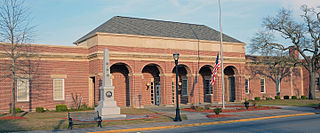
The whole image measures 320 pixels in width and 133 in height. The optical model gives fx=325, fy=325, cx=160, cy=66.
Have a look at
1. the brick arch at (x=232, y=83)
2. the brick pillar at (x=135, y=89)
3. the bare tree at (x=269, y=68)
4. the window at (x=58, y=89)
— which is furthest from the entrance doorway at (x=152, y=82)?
the bare tree at (x=269, y=68)

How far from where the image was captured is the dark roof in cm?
3266

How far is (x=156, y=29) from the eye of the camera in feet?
116

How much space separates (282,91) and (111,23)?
83.9 ft

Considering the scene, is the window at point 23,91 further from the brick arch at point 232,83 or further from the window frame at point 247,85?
the window frame at point 247,85

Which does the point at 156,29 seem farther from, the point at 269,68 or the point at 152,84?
the point at 269,68

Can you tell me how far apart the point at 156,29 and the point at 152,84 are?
19.7ft

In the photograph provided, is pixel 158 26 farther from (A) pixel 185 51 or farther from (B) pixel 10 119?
(B) pixel 10 119

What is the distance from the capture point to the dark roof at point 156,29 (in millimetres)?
32656

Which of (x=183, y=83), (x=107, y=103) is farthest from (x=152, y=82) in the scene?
(x=107, y=103)

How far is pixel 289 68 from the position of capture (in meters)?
45.1

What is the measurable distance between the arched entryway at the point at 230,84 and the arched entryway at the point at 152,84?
9.20 metres

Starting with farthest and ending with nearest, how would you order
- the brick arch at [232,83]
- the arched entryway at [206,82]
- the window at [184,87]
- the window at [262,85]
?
the window at [262,85] → the arched entryway at [206,82] → the brick arch at [232,83] → the window at [184,87]

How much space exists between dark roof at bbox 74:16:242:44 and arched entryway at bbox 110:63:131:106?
3781 millimetres

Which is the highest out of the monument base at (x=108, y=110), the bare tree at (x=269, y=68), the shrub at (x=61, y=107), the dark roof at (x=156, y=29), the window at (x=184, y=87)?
the dark roof at (x=156, y=29)
